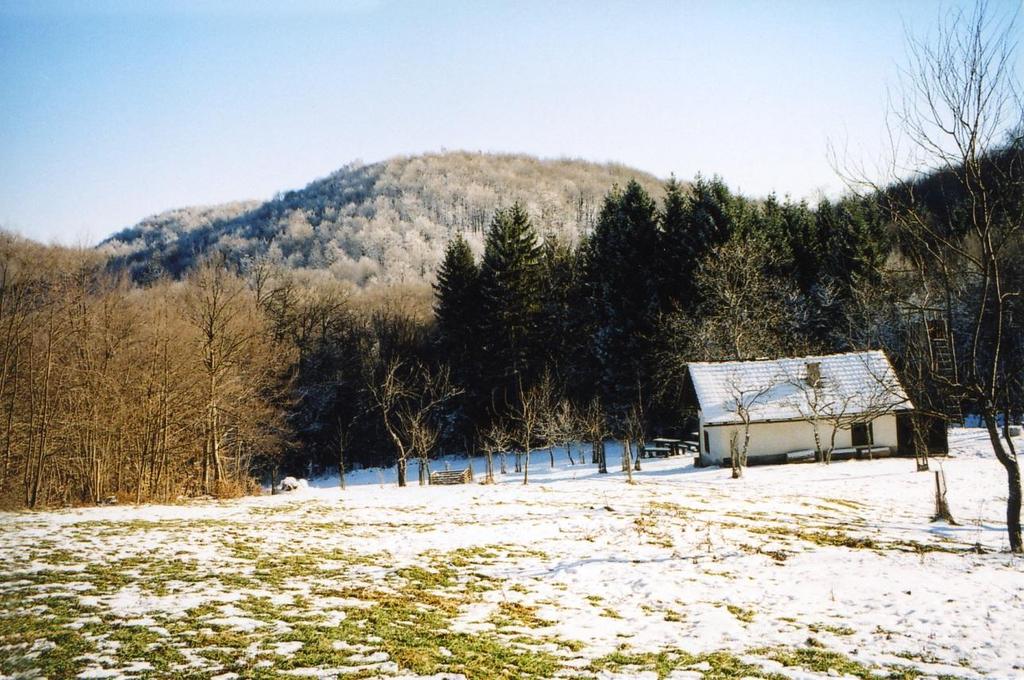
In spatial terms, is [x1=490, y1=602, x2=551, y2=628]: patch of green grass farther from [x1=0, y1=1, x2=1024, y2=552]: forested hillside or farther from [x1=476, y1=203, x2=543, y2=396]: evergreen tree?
[x1=476, y1=203, x2=543, y2=396]: evergreen tree

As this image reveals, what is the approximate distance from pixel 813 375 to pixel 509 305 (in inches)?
935

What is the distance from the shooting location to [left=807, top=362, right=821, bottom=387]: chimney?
3200cm

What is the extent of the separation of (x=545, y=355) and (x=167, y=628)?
43.1m

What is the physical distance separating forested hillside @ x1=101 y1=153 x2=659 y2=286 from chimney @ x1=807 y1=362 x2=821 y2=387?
40120 millimetres

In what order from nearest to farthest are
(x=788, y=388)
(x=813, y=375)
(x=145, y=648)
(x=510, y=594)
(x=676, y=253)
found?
1. (x=145, y=648)
2. (x=510, y=594)
3. (x=813, y=375)
4. (x=788, y=388)
5. (x=676, y=253)

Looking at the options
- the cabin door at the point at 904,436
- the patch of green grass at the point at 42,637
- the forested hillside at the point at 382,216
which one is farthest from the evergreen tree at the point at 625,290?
the patch of green grass at the point at 42,637

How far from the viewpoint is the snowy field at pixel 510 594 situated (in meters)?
6.51

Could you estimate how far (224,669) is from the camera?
6.01 meters

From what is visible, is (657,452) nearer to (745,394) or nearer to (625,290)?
(745,394)

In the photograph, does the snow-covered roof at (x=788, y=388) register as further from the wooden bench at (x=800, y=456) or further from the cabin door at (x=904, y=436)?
the wooden bench at (x=800, y=456)

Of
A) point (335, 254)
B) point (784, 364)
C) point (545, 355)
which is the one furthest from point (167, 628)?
point (335, 254)

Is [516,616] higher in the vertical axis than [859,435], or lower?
lower

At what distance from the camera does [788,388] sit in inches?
1289

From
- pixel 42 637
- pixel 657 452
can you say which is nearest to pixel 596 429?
pixel 657 452
